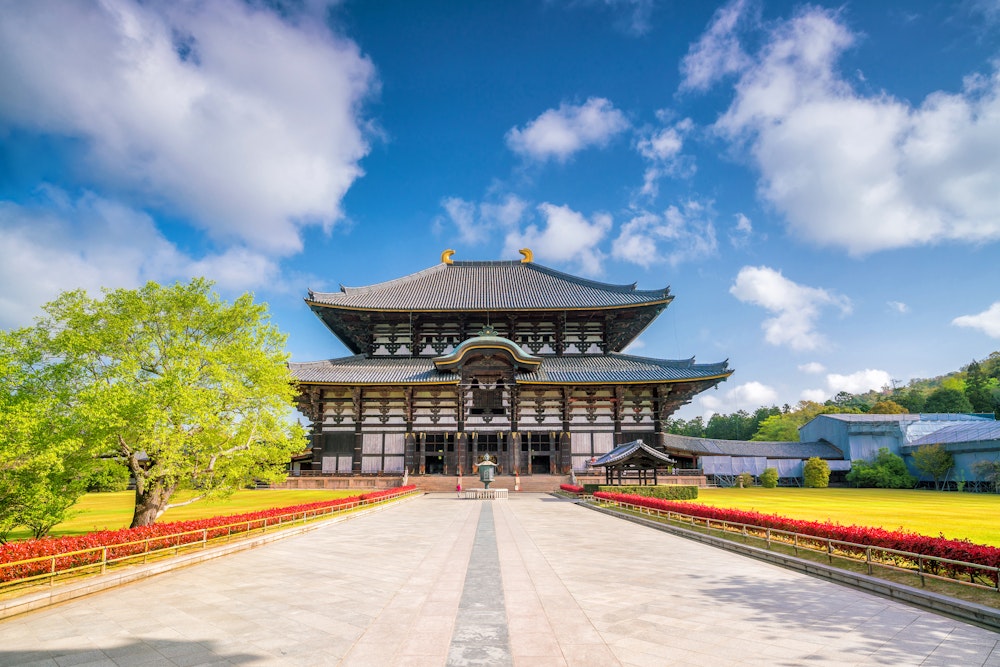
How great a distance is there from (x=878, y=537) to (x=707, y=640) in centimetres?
639

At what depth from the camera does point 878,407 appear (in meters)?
74.0

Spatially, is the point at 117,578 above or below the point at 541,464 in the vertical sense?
above

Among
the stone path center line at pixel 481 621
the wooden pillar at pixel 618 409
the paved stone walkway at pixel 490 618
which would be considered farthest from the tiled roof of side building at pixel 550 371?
the stone path center line at pixel 481 621

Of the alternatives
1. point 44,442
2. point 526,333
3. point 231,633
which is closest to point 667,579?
point 231,633

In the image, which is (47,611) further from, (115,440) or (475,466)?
(475,466)

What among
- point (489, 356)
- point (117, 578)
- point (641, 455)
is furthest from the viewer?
point (489, 356)

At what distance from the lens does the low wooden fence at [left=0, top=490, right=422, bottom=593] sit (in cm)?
912

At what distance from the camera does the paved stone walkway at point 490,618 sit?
5934 millimetres

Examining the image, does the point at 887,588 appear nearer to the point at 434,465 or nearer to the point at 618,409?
the point at 618,409

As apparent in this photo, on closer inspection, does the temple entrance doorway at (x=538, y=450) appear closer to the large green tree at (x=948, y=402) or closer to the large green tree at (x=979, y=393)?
the large green tree at (x=948, y=402)

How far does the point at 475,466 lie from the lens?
3909 centimetres

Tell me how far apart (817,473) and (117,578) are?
5096 centimetres

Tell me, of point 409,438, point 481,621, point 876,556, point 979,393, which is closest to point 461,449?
point 409,438

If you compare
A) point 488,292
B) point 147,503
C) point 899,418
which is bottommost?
point 147,503
